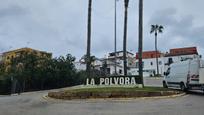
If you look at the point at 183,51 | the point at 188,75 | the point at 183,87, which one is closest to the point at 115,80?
the point at 183,87

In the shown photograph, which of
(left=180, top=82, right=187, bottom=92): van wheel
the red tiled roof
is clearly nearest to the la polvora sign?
(left=180, top=82, right=187, bottom=92): van wheel

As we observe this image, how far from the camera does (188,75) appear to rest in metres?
25.4

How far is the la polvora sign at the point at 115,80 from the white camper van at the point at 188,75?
3272 mm

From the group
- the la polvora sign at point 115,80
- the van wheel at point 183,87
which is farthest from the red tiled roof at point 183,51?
the la polvora sign at point 115,80

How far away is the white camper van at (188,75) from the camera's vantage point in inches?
953

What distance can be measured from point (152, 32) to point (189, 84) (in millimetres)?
66816

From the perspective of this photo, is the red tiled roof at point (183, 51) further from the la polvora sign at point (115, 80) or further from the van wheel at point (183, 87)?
the la polvora sign at point (115, 80)

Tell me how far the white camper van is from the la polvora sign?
327 centimetres

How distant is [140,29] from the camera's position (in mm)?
29547

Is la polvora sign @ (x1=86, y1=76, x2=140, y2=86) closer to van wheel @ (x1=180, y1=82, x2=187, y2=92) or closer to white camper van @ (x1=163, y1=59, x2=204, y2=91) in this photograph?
white camper van @ (x1=163, y1=59, x2=204, y2=91)

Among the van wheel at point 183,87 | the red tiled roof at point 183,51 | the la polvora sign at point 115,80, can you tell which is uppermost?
the red tiled roof at point 183,51

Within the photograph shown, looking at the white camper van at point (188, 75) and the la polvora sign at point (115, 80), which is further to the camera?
the la polvora sign at point (115, 80)

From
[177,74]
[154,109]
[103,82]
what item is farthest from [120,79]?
[154,109]

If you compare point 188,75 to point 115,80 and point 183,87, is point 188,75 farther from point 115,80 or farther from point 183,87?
point 115,80
